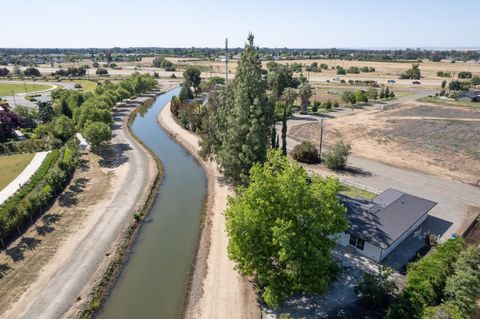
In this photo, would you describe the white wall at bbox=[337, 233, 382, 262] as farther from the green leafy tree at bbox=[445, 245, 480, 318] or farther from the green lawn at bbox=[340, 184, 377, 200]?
Result: the green lawn at bbox=[340, 184, 377, 200]

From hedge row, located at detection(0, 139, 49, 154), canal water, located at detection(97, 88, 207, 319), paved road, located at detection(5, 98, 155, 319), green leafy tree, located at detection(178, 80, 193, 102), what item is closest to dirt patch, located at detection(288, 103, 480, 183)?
canal water, located at detection(97, 88, 207, 319)

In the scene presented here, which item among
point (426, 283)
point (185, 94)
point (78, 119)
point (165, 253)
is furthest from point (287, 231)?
point (185, 94)

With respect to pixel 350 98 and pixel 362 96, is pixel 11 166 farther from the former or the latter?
pixel 362 96

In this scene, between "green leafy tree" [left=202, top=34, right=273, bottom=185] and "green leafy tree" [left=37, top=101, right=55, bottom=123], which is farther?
"green leafy tree" [left=37, top=101, right=55, bottom=123]

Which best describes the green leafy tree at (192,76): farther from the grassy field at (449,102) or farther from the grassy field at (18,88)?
the grassy field at (449,102)

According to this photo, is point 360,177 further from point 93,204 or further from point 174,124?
point 174,124

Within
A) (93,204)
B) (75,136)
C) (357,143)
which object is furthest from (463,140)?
(75,136)
